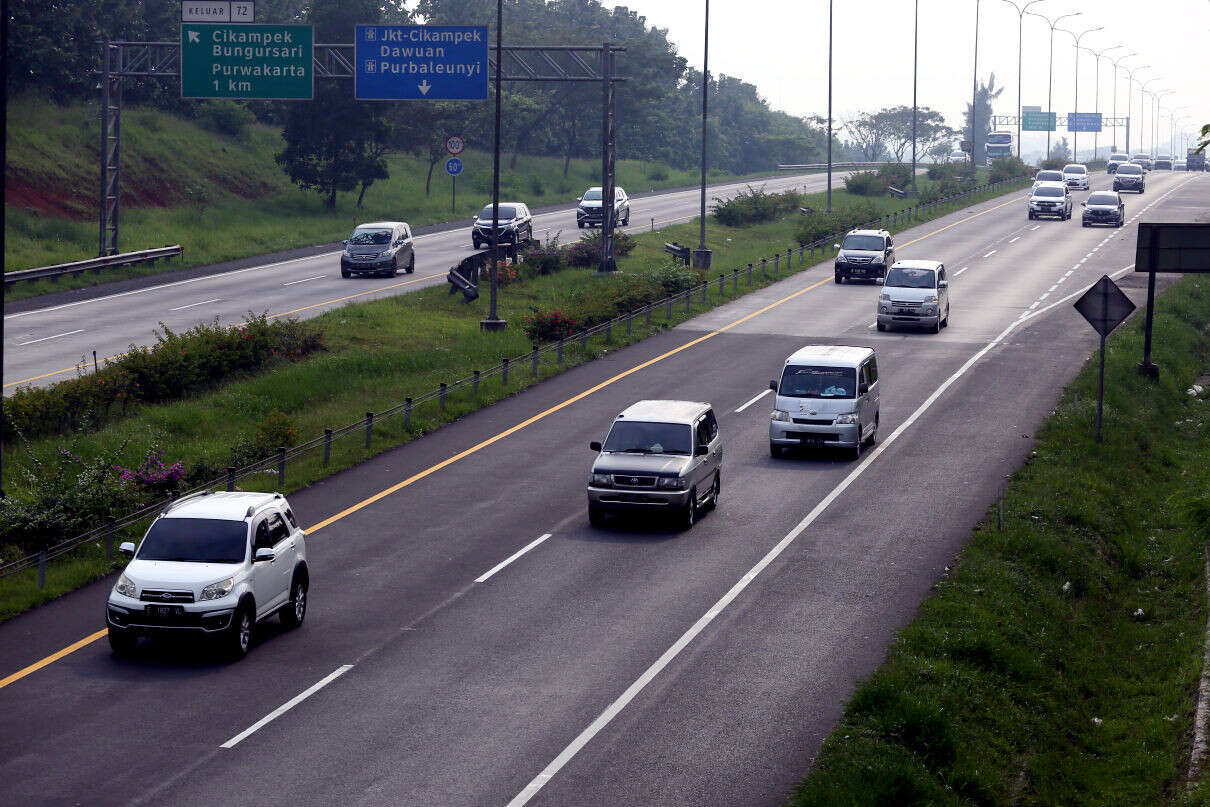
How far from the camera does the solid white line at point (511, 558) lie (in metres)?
20.3

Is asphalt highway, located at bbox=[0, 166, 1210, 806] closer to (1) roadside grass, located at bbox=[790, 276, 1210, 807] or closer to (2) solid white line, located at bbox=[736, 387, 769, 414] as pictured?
(2) solid white line, located at bbox=[736, 387, 769, 414]

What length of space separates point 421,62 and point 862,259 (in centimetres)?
1843

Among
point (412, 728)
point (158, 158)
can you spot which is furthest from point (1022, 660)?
point (158, 158)

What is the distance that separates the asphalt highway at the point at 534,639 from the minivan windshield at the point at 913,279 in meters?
10.7

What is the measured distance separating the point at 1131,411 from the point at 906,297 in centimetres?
1185

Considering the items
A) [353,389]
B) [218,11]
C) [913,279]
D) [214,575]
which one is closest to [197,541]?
[214,575]

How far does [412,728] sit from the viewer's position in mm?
14398

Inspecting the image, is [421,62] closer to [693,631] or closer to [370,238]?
[370,238]

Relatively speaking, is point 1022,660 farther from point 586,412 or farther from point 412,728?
point 586,412

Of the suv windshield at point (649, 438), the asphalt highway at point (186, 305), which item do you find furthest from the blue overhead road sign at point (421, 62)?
the suv windshield at point (649, 438)

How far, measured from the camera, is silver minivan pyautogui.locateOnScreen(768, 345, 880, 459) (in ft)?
91.2

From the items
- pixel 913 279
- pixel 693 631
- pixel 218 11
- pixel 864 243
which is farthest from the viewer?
pixel 864 243

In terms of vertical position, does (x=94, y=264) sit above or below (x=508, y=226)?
below

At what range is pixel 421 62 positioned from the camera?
51.3m
